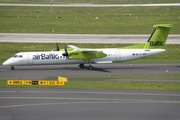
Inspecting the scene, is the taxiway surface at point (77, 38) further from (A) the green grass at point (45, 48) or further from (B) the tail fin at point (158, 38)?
(B) the tail fin at point (158, 38)

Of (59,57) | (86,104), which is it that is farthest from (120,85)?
(59,57)

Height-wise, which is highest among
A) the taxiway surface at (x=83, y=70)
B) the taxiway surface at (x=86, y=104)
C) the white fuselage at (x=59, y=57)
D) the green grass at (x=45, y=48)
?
the green grass at (x=45, y=48)

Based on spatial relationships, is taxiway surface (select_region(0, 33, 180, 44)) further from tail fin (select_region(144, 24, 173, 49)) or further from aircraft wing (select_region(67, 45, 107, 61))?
aircraft wing (select_region(67, 45, 107, 61))

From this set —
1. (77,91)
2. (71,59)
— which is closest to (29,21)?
(71,59)

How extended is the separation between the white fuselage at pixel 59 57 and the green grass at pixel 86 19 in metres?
29.9

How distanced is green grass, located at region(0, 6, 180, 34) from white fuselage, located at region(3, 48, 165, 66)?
29.9 metres

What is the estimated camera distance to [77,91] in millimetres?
36906

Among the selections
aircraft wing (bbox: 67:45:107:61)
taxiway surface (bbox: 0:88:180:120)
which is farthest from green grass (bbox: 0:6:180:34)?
taxiway surface (bbox: 0:88:180:120)

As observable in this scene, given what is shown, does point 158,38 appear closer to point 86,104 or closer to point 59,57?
point 59,57

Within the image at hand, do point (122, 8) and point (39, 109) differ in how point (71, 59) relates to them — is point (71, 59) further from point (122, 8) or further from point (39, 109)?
point (122, 8)

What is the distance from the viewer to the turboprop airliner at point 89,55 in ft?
164

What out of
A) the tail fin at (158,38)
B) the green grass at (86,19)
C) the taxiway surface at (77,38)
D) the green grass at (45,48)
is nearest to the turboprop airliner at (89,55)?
the tail fin at (158,38)

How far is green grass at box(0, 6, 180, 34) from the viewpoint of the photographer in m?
84.1

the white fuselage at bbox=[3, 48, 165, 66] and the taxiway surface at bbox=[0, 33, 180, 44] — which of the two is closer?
the white fuselage at bbox=[3, 48, 165, 66]
